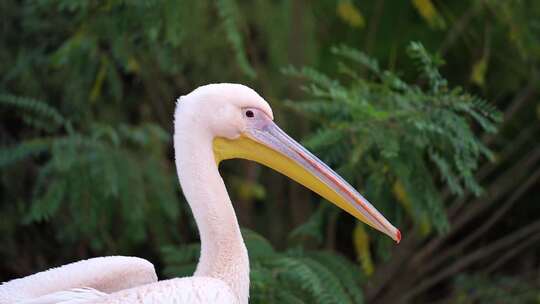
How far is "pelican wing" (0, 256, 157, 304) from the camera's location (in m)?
2.92

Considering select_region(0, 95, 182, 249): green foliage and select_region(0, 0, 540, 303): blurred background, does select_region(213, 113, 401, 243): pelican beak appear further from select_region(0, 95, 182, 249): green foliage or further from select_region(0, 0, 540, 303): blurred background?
select_region(0, 95, 182, 249): green foliage

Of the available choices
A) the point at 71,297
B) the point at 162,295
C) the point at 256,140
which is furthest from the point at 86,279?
the point at 256,140

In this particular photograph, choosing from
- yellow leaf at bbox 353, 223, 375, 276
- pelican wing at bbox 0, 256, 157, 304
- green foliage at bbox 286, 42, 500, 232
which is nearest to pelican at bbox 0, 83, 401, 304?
pelican wing at bbox 0, 256, 157, 304

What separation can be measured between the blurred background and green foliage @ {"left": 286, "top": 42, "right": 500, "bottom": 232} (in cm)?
13

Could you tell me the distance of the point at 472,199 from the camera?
6137mm

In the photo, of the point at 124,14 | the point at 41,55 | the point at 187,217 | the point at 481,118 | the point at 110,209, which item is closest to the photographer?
the point at 481,118

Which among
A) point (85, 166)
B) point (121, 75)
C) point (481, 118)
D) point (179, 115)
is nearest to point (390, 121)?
point (481, 118)

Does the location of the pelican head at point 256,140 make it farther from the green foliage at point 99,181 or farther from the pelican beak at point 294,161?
the green foliage at point 99,181

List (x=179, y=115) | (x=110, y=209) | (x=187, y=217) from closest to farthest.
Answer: (x=179, y=115), (x=110, y=209), (x=187, y=217)

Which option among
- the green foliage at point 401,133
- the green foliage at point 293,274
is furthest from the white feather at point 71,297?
the green foliage at point 401,133

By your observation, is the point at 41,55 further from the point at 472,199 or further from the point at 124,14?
the point at 472,199

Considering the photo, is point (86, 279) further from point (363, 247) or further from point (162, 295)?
point (363, 247)

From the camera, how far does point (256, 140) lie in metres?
3.04

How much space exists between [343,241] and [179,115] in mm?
3484
